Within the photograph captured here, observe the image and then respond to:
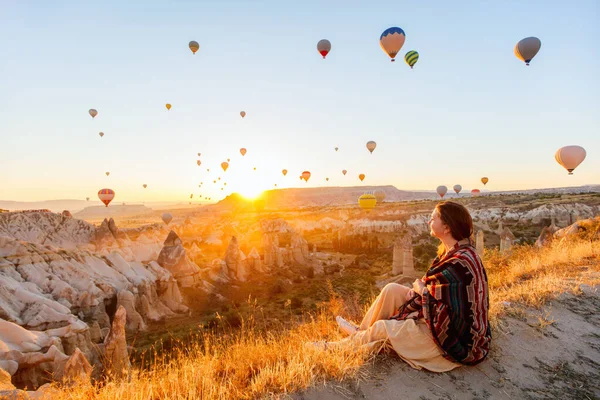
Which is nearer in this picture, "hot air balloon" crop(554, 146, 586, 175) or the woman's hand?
the woman's hand

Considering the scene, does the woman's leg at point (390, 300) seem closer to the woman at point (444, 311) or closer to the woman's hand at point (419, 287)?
the woman at point (444, 311)

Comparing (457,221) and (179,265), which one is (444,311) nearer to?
(457,221)

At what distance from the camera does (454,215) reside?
2971 millimetres

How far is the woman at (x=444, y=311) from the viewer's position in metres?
2.77

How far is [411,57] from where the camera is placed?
75.6 feet

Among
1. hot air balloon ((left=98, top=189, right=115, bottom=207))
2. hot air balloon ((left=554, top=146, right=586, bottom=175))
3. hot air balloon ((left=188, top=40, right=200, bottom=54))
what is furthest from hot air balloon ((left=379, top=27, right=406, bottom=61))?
hot air balloon ((left=98, top=189, right=115, bottom=207))

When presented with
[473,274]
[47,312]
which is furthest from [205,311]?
[473,274]

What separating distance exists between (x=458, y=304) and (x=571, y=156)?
2365 centimetres

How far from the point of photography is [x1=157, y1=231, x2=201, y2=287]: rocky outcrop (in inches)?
869

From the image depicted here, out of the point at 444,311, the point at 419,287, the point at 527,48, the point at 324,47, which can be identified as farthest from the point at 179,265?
the point at 527,48

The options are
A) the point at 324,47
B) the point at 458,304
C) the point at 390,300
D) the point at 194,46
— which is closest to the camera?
the point at 458,304

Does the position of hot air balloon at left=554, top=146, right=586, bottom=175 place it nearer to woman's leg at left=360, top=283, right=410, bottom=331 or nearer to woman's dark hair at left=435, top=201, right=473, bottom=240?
woman's dark hair at left=435, top=201, right=473, bottom=240

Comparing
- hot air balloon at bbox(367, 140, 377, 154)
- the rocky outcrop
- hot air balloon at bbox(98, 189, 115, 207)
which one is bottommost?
the rocky outcrop

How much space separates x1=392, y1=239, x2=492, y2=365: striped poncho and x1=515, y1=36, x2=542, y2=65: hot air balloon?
22.7 m
